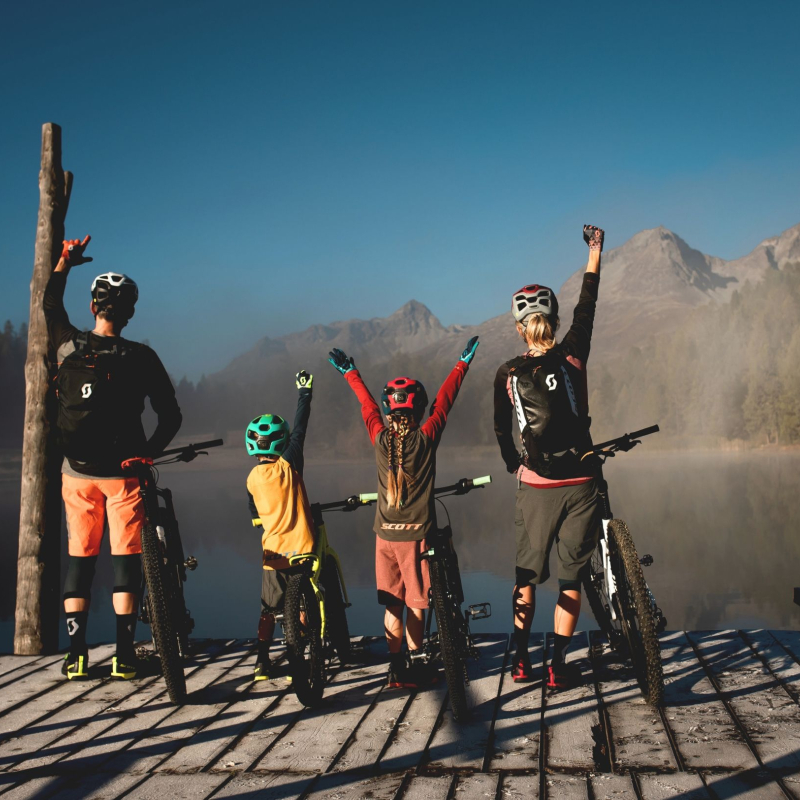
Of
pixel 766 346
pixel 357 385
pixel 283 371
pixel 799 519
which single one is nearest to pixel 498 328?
pixel 283 371

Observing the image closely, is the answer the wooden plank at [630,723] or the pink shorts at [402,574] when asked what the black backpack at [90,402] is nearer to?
the pink shorts at [402,574]

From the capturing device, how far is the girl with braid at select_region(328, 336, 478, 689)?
4164 millimetres

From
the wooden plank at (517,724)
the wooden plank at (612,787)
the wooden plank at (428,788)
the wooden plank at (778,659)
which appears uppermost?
the wooden plank at (428,788)

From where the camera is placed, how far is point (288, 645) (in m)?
3.88

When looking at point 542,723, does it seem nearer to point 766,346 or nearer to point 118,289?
point 118,289

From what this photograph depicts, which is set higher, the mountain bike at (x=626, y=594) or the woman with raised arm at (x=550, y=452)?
the woman with raised arm at (x=550, y=452)

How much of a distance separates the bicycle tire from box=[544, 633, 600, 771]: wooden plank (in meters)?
1.85

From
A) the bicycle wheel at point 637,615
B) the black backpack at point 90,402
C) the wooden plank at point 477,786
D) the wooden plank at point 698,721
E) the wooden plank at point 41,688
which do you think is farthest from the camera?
the black backpack at point 90,402

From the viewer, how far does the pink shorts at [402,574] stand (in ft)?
13.7

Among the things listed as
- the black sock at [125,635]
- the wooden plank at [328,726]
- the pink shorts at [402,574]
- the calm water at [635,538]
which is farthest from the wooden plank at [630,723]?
the calm water at [635,538]

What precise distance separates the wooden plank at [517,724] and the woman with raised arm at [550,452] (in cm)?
11

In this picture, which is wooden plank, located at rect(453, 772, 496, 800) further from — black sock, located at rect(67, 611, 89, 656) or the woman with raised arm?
black sock, located at rect(67, 611, 89, 656)

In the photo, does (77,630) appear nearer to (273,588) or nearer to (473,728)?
(273,588)

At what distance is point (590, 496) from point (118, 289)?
2.78m
